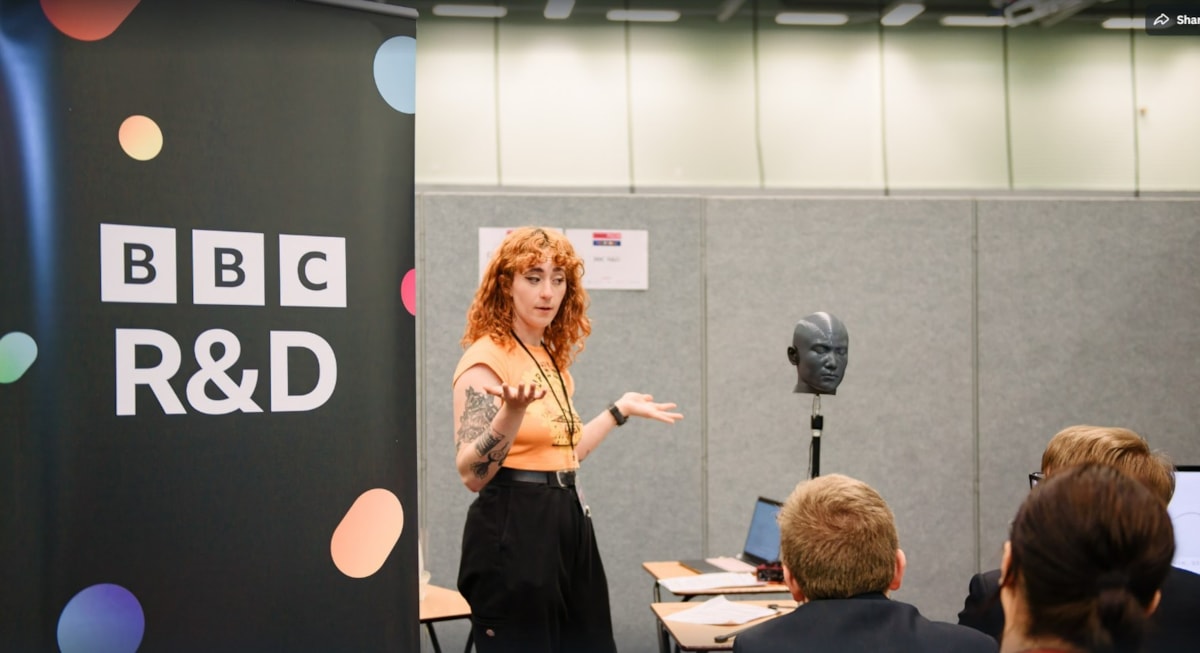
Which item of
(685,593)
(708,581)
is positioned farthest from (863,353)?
(685,593)

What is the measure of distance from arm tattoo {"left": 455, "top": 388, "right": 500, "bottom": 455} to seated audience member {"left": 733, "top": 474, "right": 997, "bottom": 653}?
32.2 inches

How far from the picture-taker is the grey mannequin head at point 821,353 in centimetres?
330

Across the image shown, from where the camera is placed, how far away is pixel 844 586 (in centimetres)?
169

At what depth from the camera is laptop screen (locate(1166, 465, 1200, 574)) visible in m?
2.62

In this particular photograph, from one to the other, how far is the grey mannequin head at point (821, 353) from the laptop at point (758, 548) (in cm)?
47

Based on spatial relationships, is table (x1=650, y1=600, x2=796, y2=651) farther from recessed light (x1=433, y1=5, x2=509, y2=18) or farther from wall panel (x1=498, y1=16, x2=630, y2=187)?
recessed light (x1=433, y1=5, x2=509, y2=18)

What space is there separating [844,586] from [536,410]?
0.97m

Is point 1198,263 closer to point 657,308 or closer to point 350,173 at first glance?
point 657,308

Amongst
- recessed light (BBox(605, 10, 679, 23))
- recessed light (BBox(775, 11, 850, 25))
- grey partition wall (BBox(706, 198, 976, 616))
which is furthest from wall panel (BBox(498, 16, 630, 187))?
grey partition wall (BBox(706, 198, 976, 616))

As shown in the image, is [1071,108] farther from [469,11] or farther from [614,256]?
[469,11]

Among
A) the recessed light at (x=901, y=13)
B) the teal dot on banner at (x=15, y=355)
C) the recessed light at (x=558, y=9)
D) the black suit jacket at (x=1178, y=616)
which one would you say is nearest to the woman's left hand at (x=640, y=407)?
the black suit jacket at (x=1178, y=616)

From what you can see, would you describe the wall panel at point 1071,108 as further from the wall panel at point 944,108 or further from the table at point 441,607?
the table at point 441,607

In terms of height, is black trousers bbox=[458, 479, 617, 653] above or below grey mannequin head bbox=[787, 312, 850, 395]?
below

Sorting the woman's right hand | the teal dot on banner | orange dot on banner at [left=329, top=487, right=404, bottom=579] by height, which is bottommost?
orange dot on banner at [left=329, top=487, right=404, bottom=579]
